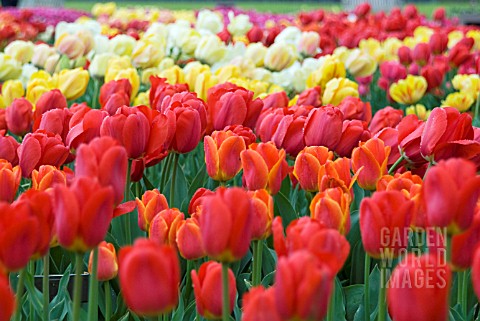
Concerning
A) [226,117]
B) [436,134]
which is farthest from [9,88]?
[436,134]

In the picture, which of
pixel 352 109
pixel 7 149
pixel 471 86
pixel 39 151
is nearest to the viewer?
pixel 39 151

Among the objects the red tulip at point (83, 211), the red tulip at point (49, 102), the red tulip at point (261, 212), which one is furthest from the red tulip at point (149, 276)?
the red tulip at point (49, 102)

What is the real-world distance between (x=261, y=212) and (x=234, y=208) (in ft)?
0.89

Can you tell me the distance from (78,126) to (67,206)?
0.73 meters

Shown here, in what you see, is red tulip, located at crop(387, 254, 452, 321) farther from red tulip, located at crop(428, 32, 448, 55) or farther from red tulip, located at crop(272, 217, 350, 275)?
red tulip, located at crop(428, 32, 448, 55)

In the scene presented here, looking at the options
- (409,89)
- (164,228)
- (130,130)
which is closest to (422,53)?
(409,89)

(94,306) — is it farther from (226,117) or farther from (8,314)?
(226,117)

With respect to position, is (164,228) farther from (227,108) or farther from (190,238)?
(227,108)

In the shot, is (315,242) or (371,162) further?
(371,162)

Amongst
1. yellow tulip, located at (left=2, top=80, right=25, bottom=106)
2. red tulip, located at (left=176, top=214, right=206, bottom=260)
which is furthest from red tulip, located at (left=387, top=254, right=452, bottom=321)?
yellow tulip, located at (left=2, top=80, right=25, bottom=106)

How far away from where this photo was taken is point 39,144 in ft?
4.99

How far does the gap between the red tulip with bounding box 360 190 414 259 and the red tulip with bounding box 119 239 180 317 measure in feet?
0.90

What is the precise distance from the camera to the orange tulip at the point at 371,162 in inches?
58.1

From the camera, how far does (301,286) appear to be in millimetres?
764
